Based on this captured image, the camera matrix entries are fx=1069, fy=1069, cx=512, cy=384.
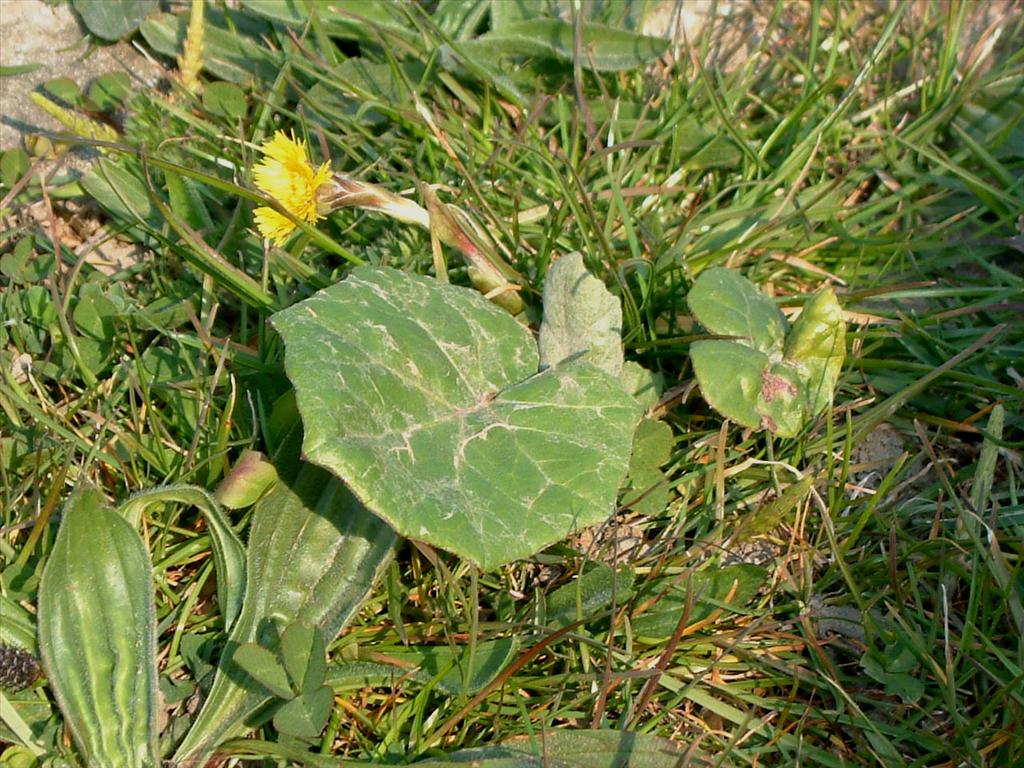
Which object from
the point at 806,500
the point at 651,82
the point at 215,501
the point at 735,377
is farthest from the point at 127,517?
the point at 651,82

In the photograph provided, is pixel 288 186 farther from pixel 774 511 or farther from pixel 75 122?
pixel 774 511

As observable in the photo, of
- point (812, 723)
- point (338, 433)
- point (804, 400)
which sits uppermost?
point (338, 433)

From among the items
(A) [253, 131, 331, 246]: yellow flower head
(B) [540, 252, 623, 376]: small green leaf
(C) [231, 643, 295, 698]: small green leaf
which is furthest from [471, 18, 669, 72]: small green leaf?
(C) [231, 643, 295, 698]: small green leaf

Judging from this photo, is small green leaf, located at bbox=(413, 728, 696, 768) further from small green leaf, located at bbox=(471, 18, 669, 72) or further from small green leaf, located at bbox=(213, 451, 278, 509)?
small green leaf, located at bbox=(471, 18, 669, 72)

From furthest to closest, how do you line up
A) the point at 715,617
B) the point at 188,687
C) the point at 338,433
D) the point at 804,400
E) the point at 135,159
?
the point at 135,159 → the point at 804,400 → the point at 715,617 → the point at 188,687 → the point at 338,433

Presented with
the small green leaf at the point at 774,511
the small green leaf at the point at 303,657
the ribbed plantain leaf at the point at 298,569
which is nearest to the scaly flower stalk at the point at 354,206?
the ribbed plantain leaf at the point at 298,569

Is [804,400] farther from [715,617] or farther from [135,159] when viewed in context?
[135,159]
